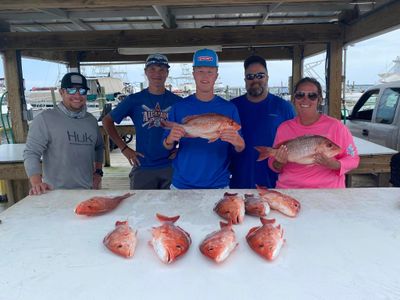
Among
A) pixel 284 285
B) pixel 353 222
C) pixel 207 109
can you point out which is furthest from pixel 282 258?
pixel 207 109

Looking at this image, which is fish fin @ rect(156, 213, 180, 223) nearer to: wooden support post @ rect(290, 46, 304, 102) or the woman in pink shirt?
the woman in pink shirt

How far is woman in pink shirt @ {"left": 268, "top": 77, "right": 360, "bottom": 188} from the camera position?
2199 millimetres

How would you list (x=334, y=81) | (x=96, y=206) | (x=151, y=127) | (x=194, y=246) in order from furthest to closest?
(x=334, y=81) < (x=151, y=127) < (x=96, y=206) < (x=194, y=246)

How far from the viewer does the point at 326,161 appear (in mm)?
2092

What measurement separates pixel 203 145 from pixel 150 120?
3.10 ft

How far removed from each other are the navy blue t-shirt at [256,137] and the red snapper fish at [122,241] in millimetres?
1472

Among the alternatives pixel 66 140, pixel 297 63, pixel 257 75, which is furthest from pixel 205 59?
pixel 297 63

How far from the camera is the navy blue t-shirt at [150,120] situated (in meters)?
3.17

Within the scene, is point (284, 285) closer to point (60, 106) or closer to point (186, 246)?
point (186, 246)

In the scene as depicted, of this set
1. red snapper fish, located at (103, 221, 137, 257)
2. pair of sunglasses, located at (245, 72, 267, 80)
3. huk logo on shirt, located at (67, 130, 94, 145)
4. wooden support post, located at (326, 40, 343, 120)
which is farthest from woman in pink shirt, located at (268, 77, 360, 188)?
wooden support post, located at (326, 40, 343, 120)

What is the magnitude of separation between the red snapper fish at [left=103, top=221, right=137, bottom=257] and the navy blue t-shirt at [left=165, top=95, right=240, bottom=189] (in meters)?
0.94

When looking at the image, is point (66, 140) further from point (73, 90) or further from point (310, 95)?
point (310, 95)

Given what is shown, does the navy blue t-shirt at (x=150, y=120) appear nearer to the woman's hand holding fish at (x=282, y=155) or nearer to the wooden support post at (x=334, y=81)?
the woman's hand holding fish at (x=282, y=155)


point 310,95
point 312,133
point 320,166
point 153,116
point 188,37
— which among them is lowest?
point 320,166
